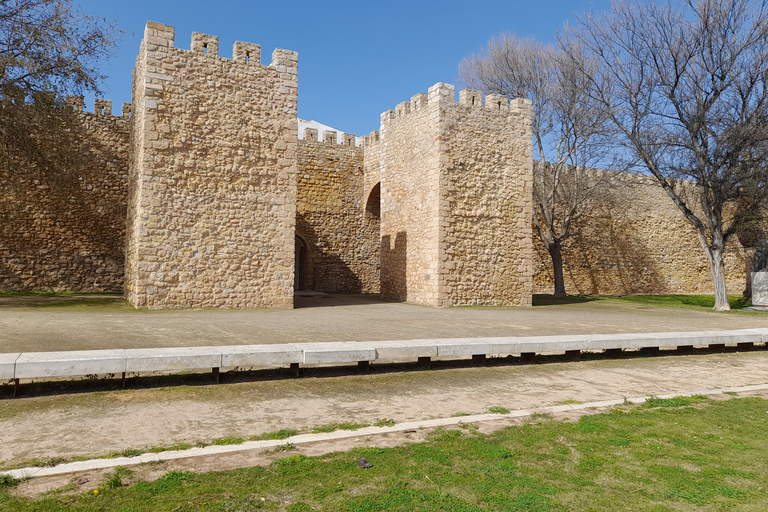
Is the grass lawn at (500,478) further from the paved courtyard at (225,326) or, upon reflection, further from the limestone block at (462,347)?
the paved courtyard at (225,326)

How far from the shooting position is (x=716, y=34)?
14773 mm

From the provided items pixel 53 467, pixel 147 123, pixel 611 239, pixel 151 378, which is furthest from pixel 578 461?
pixel 611 239

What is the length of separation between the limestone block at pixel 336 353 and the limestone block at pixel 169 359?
2.75 feet

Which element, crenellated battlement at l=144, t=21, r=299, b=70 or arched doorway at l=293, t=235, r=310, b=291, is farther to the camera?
arched doorway at l=293, t=235, r=310, b=291

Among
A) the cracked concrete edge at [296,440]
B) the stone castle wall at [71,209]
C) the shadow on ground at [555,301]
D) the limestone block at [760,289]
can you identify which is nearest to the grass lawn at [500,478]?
the cracked concrete edge at [296,440]

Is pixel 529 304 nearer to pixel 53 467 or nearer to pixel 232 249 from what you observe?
pixel 232 249

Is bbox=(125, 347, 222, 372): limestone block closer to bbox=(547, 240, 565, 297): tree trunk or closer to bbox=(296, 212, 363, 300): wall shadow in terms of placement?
bbox=(296, 212, 363, 300): wall shadow

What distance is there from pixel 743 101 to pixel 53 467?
17609 millimetres

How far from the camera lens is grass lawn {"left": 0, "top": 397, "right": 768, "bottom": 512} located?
2.56m

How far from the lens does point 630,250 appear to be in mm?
24500

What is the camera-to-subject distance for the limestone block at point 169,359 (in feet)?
15.1

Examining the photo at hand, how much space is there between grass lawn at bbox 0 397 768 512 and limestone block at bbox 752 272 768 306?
14.5m

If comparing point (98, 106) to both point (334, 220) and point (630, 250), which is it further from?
point (630, 250)

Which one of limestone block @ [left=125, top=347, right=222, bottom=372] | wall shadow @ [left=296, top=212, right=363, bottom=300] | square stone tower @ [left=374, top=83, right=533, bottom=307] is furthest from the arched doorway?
limestone block @ [left=125, top=347, right=222, bottom=372]
